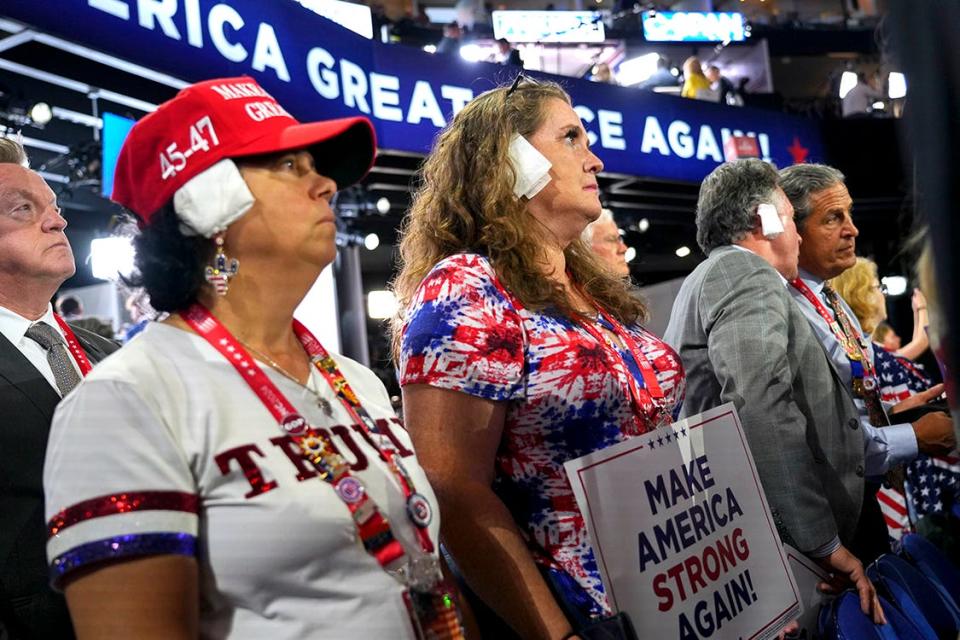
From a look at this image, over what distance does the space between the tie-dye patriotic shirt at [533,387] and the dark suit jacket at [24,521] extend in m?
0.75

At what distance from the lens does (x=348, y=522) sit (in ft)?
3.72

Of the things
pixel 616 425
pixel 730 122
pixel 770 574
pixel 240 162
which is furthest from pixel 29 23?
pixel 730 122

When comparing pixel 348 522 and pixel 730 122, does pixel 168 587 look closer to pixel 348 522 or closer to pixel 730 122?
pixel 348 522

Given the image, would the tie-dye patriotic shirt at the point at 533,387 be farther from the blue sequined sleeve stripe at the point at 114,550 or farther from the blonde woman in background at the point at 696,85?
the blonde woman in background at the point at 696,85

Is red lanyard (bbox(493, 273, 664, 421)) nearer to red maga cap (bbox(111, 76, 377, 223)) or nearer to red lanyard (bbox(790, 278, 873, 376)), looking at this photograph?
red maga cap (bbox(111, 76, 377, 223))

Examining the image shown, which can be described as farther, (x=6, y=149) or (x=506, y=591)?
(x=6, y=149)

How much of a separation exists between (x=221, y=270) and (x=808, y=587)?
64.3 inches

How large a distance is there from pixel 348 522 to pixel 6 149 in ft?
4.81

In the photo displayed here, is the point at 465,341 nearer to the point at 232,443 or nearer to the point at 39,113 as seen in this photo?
the point at 232,443

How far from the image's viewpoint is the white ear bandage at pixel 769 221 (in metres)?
2.69

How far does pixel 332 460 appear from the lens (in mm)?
1171

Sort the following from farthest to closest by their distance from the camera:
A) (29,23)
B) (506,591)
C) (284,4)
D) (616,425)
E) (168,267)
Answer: (284,4) → (29,23) → (616,425) → (506,591) → (168,267)

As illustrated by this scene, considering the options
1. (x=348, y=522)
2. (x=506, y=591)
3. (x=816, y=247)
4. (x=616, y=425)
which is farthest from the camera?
(x=816, y=247)

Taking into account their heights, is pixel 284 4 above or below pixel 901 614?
above
